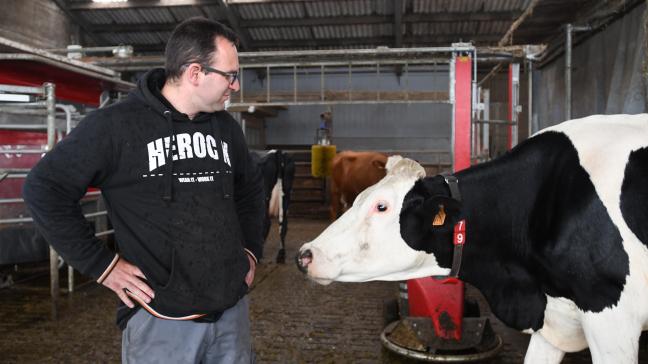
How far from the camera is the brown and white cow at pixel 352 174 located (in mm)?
9789

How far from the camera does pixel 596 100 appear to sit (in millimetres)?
6090

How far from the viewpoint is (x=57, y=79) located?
6062 millimetres

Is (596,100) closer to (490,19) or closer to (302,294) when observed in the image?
(302,294)

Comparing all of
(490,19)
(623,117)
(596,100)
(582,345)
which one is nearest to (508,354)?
(582,345)

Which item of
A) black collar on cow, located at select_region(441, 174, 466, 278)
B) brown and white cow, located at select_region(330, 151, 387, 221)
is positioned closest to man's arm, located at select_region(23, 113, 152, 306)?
black collar on cow, located at select_region(441, 174, 466, 278)

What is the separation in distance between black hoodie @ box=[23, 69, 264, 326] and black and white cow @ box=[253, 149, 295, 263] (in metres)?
4.89

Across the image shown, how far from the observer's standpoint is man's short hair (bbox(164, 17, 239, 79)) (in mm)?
1690

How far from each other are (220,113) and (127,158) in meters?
0.44

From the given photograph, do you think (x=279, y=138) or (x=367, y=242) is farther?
(x=279, y=138)

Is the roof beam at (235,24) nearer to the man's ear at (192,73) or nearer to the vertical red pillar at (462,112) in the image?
the vertical red pillar at (462,112)

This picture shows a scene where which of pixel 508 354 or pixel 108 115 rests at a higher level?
pixel 108 115

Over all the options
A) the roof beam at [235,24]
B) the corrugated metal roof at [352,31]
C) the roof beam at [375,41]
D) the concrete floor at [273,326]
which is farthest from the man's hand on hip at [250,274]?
the roof beam at [375,41]

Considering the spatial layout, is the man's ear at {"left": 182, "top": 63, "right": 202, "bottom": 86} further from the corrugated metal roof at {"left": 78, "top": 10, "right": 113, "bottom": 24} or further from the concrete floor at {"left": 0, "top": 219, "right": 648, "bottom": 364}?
the corrugated metal roof at {"left": 78, "top": 10, "right": 113, "bottom": 24}

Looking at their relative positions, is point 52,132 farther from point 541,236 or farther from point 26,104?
point 541,236
